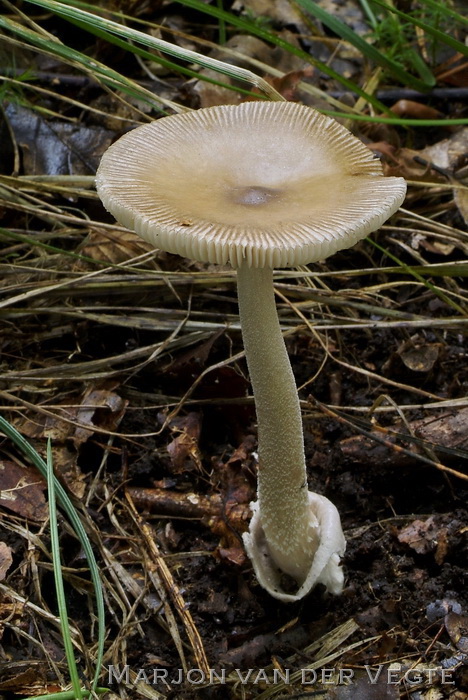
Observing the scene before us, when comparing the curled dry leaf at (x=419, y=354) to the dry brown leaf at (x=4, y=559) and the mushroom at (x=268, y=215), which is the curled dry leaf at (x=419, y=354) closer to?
the mushroom at (x=268, y=215)

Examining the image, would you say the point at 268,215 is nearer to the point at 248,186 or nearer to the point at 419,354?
the point at 248,186

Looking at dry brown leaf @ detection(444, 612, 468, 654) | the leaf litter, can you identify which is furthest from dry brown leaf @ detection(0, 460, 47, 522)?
dry brown leaf @ detection(444, 612, 468, 654)

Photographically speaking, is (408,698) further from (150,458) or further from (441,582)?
(150,458)

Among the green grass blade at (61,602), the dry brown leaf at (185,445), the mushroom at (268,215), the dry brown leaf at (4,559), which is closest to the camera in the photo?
the green grass blade at (61,602)

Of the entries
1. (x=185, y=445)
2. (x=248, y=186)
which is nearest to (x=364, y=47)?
(x=248, y=186)

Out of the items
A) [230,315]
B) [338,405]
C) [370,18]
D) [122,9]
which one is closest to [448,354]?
[338,405]

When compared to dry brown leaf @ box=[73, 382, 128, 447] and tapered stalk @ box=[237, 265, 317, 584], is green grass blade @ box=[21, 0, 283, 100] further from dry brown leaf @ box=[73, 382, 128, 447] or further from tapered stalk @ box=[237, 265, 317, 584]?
dry brown leaf @ box=[73, 382, 128, 447]

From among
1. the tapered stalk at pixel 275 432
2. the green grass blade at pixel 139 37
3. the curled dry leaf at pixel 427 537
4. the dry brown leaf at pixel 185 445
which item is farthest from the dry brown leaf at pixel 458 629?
the green grass blade at pixel 139 37
